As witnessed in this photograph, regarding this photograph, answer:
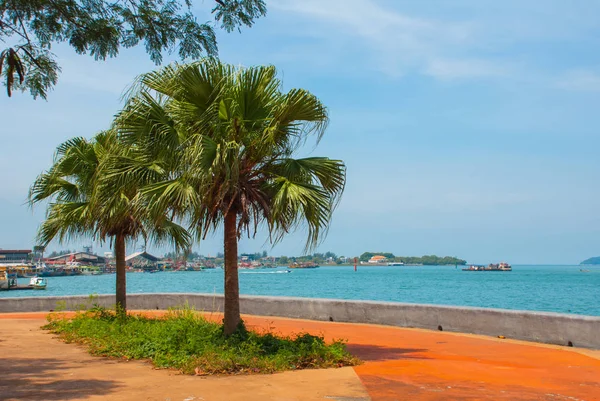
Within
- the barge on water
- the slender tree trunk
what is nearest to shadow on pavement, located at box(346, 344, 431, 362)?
the slender tree trunk

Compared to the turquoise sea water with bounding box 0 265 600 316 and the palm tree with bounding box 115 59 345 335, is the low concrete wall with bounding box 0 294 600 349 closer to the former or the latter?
the palm tree with bounding box 115 59 345 335

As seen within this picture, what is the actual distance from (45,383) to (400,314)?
9.20m

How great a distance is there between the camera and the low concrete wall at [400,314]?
1242cm

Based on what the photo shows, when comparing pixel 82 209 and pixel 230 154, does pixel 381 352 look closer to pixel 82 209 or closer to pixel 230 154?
pixel 230 154

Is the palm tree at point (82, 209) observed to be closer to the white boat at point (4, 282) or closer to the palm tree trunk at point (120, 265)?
the palm tree trunk at point (120, 265)

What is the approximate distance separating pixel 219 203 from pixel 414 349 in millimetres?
4696

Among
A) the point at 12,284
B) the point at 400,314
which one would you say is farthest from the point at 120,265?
the point at 12,284

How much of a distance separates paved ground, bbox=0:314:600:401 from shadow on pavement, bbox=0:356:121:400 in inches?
0.5

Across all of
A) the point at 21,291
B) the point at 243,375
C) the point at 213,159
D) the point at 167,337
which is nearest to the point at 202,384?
the point at 243,375

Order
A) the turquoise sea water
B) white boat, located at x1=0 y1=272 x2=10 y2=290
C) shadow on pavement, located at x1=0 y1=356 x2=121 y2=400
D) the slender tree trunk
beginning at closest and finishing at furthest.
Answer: shadow on pavement, located at x1=0 y1=356 x2=121 y2=400
the slender tree trunk
the turquoise sea water
white boat, located at x1=0 y1=272 x2=10 y2=290

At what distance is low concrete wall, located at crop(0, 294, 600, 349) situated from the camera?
1242 cm

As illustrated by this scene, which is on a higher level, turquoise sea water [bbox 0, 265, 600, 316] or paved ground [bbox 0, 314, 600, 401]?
paved ground [bbox 0, 314, 600, 401]

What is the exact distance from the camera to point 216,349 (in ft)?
→ 33.9

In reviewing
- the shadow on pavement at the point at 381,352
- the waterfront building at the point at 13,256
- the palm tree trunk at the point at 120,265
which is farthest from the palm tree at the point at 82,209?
the waterfront building at the point at 13,256
